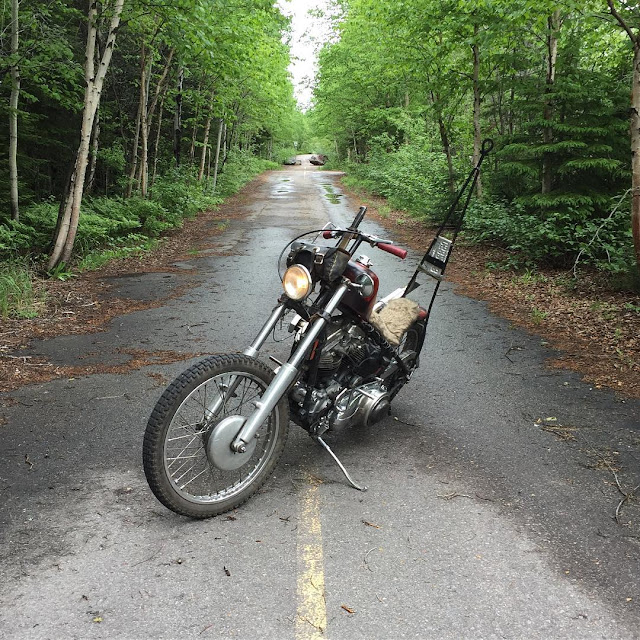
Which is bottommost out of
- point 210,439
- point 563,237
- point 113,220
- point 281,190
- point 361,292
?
point 113,220

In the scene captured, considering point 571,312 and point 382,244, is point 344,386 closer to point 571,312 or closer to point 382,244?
point 382,244

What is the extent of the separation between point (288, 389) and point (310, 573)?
1.01m

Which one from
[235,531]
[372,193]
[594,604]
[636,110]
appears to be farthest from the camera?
[372,193]

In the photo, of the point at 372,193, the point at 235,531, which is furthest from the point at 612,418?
the point at 372,193

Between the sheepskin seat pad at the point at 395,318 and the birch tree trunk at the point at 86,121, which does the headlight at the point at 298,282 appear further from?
the birch tree trunk at the point at 86,121

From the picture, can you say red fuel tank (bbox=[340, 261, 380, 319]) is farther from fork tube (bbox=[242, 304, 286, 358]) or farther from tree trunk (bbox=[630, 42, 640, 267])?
tree trunk (bbox=[630, 42, 640, 267])

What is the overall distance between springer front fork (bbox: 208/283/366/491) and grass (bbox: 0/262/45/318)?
5083 millimetres

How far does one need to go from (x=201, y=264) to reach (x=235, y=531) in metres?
8.95

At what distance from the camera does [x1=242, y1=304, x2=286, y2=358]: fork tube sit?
3.44m

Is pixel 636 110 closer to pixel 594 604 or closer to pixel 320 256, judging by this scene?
pixel 320 256

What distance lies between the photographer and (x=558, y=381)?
5375 millimetres

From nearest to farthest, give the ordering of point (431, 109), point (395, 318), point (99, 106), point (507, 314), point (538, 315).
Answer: point (395, 318) → point (538, 315) → point (507, 314) → point (99, 106) → point (431, 109)

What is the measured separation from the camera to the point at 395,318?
14.0ft

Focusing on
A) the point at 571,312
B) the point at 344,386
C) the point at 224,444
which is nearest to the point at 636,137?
the point at 571,312
